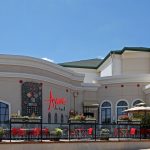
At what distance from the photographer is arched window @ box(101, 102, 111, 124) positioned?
35.9 m

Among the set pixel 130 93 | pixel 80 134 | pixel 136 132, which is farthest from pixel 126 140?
pixel 130 93

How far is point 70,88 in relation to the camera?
33.1 metres

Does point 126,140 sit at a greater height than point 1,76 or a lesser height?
lesser

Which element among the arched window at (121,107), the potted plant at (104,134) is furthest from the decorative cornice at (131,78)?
the potted plant at (104,134)

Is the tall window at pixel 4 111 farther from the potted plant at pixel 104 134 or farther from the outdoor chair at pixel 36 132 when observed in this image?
the potted plant at pixel 104 134

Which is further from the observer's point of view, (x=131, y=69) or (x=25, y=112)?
(x=131, y=69)

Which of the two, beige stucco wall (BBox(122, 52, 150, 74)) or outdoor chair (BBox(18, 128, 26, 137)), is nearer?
outdoor chair (BBox(18, 128, 26, 137))

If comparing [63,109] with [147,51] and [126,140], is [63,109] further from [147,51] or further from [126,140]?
[147,51]

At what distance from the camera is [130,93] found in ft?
115

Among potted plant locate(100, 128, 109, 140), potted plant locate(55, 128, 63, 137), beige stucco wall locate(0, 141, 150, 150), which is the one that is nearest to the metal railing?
potted plant locate(100, 128, 109, 140)

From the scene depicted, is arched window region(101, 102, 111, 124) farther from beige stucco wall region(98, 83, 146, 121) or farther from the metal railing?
the metal railing

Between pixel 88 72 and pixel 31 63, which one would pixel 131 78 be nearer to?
pixel 31 63

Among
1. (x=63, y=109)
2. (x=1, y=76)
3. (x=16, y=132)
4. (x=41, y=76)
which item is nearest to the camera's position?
(x=16, y=132)

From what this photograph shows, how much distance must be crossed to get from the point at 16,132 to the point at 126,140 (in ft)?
21.4
